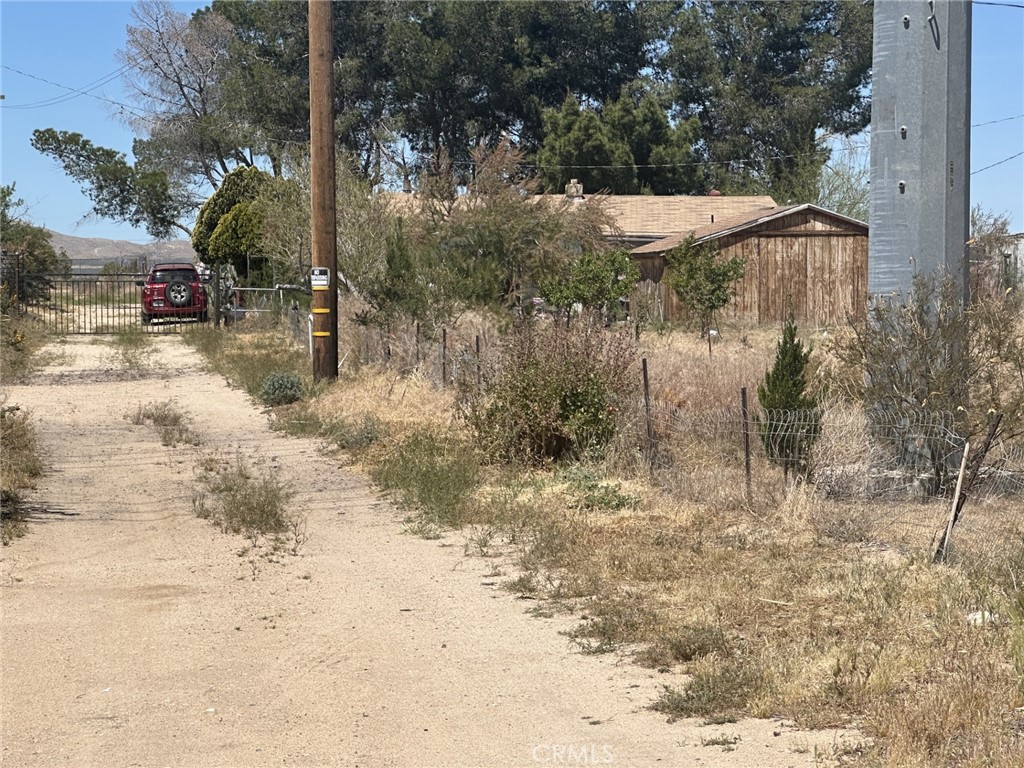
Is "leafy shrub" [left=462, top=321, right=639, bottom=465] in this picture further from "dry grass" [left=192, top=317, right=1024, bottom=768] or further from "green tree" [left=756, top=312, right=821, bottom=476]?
"green tree" [left=756, top=312, right=821, bottom=476]

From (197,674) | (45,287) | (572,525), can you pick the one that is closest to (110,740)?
(197,674)

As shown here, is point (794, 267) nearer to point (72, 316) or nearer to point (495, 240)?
point (495, 240)

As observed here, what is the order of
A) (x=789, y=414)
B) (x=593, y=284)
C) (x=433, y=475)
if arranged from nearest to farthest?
(x=789, y=414)
(x=433, y=475)
(x=593, y=284)

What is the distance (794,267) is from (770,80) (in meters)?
25.3

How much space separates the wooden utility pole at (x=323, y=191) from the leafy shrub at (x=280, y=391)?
0.80m

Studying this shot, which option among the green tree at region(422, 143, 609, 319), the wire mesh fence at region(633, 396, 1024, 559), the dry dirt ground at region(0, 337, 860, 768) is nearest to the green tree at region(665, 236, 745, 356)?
the green tree at region(422, 143, 609, 319)

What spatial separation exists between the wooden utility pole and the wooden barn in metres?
16.6

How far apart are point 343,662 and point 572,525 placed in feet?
11.7

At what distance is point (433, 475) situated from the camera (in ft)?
39.7

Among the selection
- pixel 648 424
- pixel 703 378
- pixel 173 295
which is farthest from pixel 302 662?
pixel 173 295

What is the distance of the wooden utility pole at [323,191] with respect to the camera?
1962cm

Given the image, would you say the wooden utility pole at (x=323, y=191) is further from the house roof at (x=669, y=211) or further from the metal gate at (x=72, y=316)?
the house roof at (x=669, y=211)

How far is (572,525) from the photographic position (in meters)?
10.2

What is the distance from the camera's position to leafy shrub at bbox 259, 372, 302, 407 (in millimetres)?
19500
